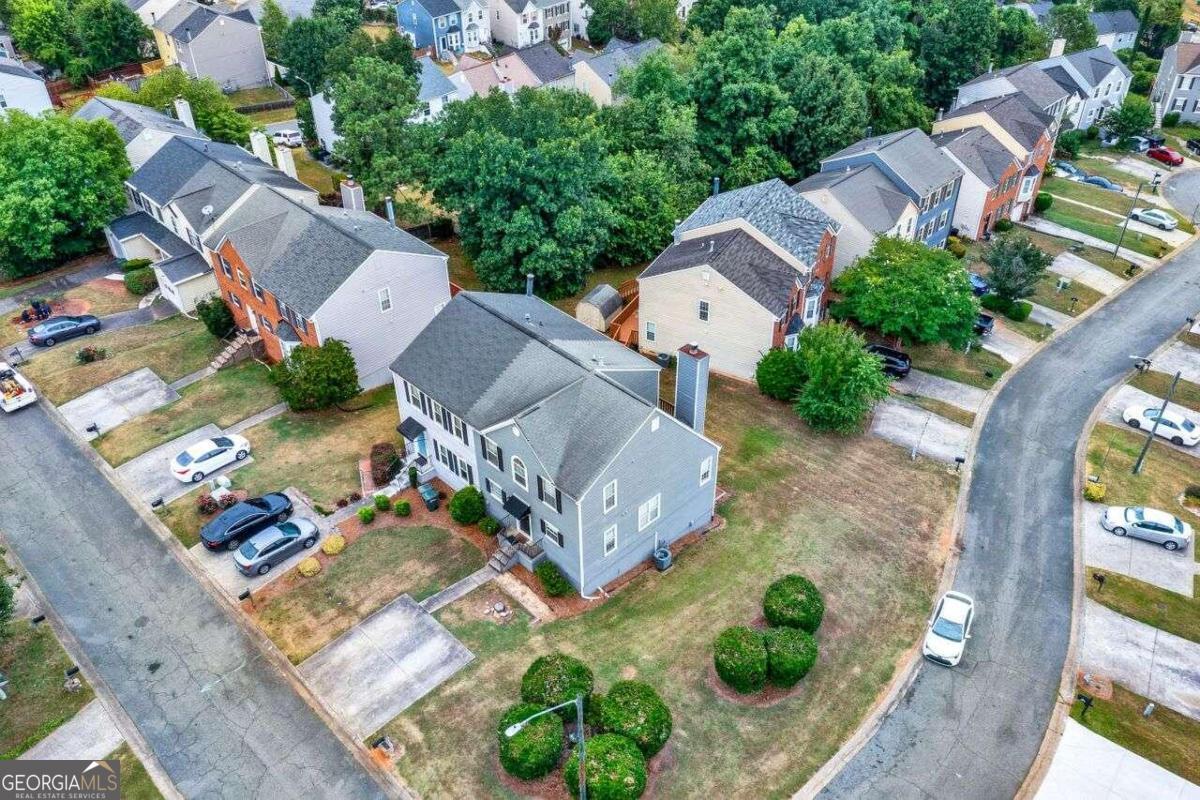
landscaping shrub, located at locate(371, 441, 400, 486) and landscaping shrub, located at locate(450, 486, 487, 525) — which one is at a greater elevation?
landscaping shrub, located at locate(450, 486, 487, 525)

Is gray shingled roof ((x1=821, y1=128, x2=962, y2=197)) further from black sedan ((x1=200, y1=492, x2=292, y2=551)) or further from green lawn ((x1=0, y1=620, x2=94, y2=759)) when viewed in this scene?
green lawn ((x1=0, y1=620, x2=94, y2=759))

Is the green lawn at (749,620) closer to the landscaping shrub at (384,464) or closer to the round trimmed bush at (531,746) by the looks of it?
the round trimmed bush at (531,746)

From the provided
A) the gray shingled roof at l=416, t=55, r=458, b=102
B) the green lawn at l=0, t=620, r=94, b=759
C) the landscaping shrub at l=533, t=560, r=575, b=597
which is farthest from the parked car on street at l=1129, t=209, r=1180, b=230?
the green lawn at l=0, t=620, r=94, b=759

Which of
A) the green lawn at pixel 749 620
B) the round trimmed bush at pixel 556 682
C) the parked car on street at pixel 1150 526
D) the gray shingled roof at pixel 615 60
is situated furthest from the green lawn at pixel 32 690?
the gray shingled roof at pixel 615 60

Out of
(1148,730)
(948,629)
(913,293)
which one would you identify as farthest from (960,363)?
(1148,730)

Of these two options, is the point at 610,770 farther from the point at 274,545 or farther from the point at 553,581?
the point at 274,545
